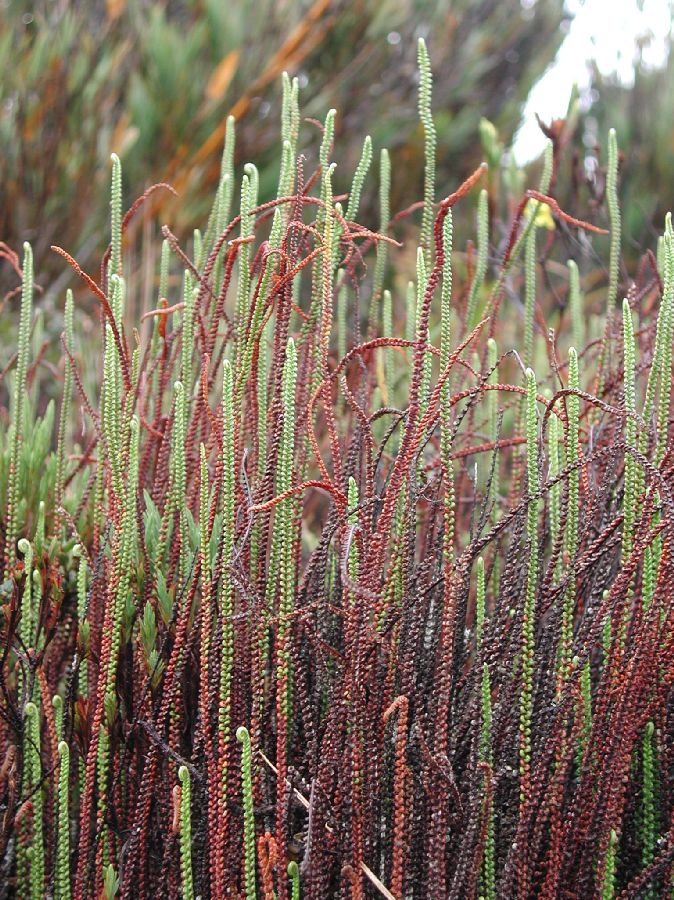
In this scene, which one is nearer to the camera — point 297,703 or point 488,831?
point 488,831

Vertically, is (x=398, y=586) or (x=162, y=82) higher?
(x=162, y=82)

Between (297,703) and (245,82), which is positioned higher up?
(245,82)

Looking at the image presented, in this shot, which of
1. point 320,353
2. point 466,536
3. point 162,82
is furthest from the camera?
point 162,82

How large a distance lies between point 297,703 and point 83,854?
296 mm

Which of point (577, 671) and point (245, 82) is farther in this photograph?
point (245, 82)

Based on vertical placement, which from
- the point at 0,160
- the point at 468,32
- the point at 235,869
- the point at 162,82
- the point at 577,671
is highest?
the point at 468,32

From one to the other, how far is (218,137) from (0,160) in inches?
33.2

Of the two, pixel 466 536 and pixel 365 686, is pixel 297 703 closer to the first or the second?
pixel 365 686

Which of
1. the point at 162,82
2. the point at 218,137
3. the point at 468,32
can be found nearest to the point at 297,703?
the point at 218,137

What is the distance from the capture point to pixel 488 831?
1.00 meters

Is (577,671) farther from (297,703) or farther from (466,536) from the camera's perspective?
(466,536)

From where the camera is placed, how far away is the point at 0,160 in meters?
3.70

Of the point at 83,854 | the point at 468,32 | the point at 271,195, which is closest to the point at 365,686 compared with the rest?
the point at 83,854

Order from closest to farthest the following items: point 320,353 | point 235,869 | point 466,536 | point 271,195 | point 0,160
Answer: point 235,869
point 320,353
point 466,536
point 0,160
point 271,195
